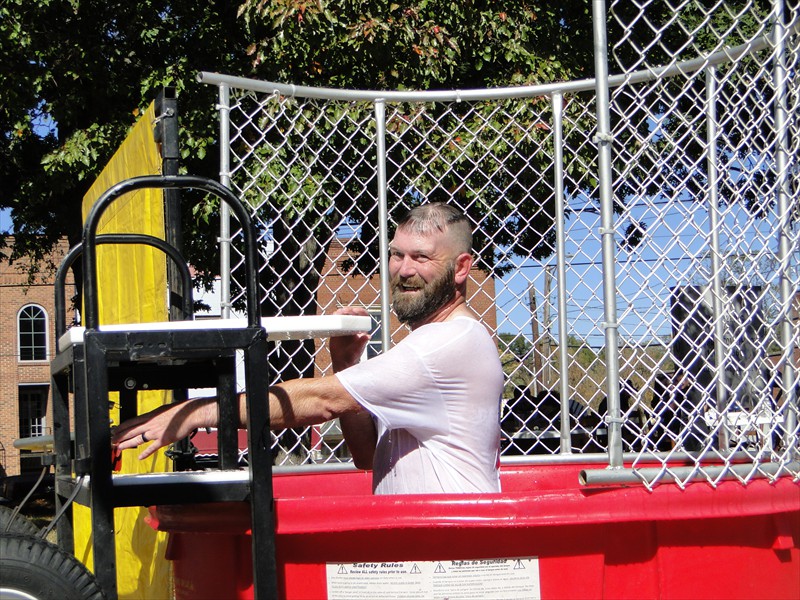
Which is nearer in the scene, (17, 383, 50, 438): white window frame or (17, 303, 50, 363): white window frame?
(17, 303, 50, 363): white window frame

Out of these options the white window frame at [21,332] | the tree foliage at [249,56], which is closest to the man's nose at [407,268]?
the tree foliage at [249,56]

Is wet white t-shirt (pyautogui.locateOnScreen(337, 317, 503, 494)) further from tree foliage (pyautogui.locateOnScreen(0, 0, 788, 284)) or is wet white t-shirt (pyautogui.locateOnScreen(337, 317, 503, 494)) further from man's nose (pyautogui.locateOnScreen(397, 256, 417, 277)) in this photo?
tree foliage (pyautogui.locateOnScreen(0, 0, 788, 284))

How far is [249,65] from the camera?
999cm

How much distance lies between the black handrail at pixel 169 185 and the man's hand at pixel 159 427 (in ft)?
0.84

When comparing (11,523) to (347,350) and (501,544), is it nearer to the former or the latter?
(347,350)

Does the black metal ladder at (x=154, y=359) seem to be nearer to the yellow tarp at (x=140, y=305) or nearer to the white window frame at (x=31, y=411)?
the yellow tarp at (x=140, y=305)

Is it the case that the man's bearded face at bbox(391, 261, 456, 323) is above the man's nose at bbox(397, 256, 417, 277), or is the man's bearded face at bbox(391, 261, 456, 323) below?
below

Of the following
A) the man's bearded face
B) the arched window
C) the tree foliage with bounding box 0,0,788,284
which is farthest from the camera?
the arched window

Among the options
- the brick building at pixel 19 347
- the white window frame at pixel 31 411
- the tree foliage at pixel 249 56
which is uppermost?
the tree foliage at pixel 249 56

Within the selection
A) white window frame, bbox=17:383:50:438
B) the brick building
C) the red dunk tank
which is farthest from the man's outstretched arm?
white window frame, bbox=17:383:50:438

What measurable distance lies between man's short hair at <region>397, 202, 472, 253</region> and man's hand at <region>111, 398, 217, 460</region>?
1013 millimetres

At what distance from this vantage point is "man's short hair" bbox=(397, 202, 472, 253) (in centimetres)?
275

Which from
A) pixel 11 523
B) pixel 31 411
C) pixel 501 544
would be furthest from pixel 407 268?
pixel 31 411

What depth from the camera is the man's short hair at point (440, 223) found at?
275cm
